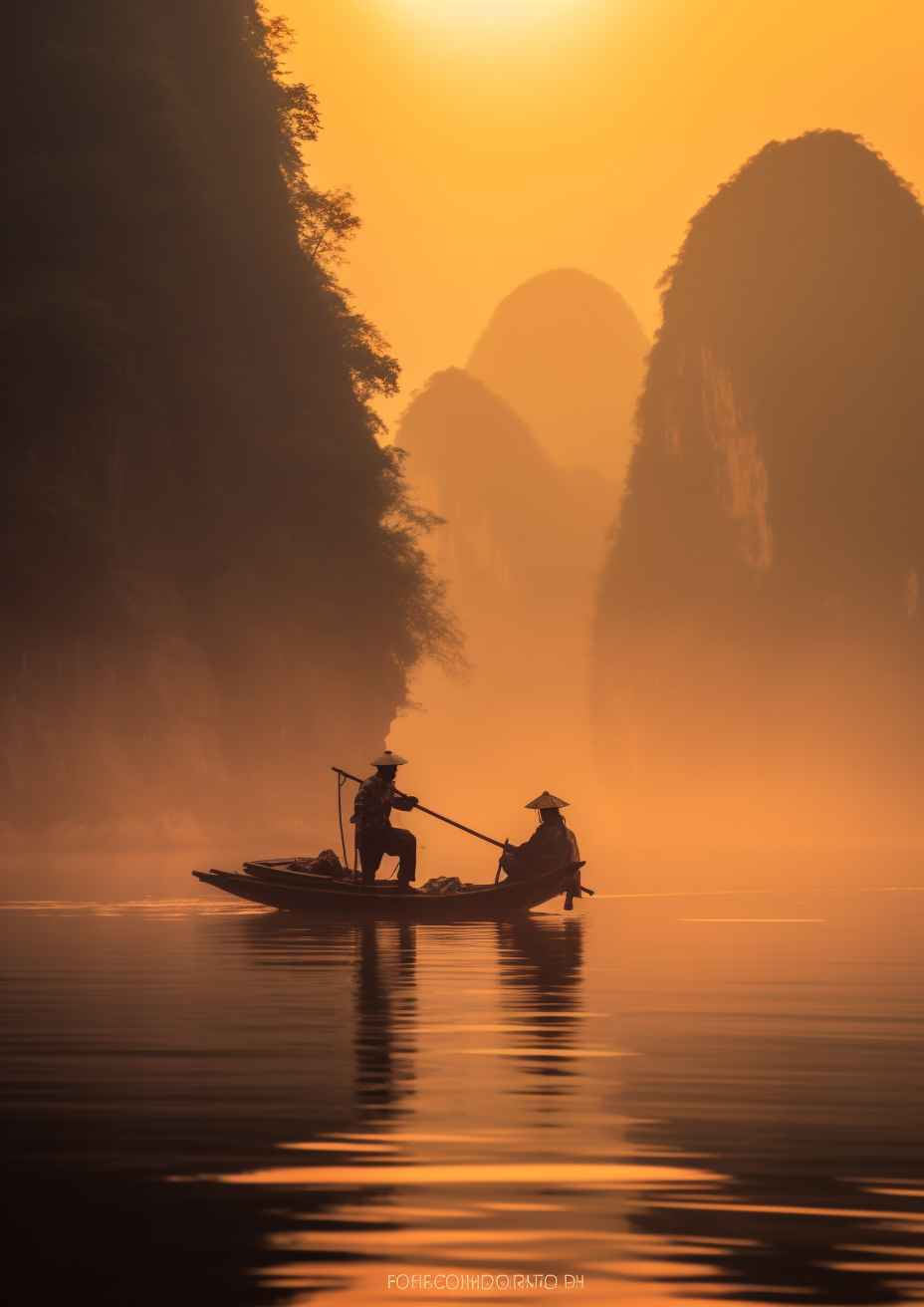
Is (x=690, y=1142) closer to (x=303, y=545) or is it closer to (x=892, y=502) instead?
(x=303, y=545)

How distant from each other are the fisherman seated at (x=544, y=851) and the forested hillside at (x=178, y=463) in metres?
20.1

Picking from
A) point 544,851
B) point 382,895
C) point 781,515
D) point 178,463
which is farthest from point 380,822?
point 781,515

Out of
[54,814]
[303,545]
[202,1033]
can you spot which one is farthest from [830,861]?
[202,1033]

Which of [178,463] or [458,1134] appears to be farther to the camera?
[178,463]

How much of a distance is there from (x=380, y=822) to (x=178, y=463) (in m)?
26.9

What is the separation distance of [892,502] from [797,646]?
8.93 m

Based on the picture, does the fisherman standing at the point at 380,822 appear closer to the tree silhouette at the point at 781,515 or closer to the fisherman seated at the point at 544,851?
the fisherman seated at the point at 544,851

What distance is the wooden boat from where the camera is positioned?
2450 centimetres

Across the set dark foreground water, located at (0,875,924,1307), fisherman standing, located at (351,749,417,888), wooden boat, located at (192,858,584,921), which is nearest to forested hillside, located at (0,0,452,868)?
wooden boat, located at (192,858,584,921)

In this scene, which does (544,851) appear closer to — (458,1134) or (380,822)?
(380,822)

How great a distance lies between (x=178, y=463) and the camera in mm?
49781

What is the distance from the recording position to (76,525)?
44219 millimetres

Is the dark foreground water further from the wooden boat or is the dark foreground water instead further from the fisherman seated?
the fisherman seated

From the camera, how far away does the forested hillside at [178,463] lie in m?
44.5
